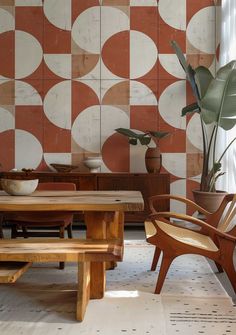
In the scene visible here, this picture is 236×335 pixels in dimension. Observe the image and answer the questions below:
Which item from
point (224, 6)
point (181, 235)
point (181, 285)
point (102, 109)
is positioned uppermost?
point (224, 6)

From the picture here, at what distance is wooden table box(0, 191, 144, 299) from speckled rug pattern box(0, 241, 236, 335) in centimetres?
18

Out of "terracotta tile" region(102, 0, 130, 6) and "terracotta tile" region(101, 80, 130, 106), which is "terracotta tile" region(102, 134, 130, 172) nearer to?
"terracotta tile" region(101, 80, 130, 106)

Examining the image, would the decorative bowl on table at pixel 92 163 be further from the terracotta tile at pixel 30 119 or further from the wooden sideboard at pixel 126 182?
the terracotta tile at pixel 30 119

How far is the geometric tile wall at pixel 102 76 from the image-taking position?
6.09 m

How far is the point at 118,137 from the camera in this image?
613 cm

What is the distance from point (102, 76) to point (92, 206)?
12.0 ft

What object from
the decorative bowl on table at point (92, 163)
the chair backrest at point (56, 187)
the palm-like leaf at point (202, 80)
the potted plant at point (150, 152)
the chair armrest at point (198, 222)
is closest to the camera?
the chair armrest at point (198, 222)

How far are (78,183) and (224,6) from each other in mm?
2998

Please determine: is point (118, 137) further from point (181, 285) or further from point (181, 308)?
point (181, 308)

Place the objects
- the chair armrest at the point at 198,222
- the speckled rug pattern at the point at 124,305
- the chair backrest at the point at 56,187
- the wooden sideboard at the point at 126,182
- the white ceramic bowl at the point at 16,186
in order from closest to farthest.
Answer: the speckled rug pattern at the point at 124,305 → the chair armrest at the point at 198,222 → the white ceramic bowl at the point at 16,186 → the chair backrest at the point at 56,187 → the wooden sideboard at the point at 126,182

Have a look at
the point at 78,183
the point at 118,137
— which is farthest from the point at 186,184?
the point at 78,183

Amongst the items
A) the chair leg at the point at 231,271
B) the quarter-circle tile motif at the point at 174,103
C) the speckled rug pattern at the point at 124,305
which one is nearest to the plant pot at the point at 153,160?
the quarter-circle tile motif at the point at 174,103

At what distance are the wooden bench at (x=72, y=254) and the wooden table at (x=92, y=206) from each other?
209mm

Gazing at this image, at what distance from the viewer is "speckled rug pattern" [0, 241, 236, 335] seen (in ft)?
8.23
